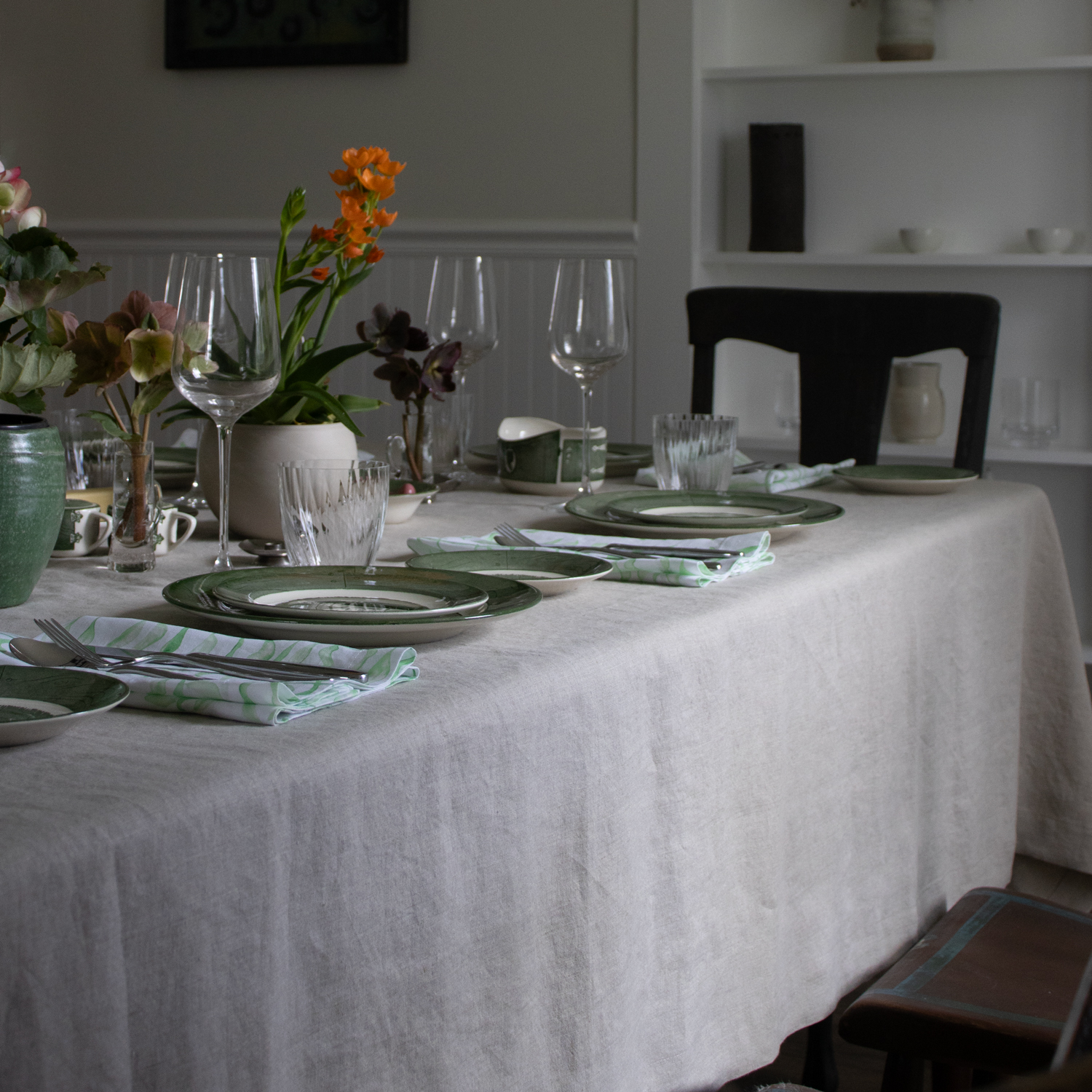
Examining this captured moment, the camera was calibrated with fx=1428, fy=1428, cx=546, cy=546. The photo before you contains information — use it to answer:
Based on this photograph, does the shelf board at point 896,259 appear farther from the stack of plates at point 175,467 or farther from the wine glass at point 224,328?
the wine glass at point 224,328

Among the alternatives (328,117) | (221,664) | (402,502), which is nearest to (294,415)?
(402,502)

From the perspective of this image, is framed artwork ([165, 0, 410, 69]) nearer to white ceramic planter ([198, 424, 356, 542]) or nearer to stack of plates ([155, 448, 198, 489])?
stack of plates ([155, 448, 198, 489])

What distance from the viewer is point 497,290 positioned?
356cm

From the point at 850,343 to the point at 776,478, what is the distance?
21.5 inches

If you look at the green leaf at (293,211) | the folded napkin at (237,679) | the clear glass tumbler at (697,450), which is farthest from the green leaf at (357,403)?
the folded napkin at (237,679)

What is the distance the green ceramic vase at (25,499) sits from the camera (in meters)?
0.97

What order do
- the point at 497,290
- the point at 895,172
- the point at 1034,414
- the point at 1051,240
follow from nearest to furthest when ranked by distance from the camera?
the point at 1051,240 → the point at 1034,414 → the point at 895,172 → the point at 497,290

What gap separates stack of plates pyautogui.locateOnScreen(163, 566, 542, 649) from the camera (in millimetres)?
863

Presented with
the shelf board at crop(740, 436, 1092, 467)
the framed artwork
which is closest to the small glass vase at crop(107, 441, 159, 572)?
the shelf board at crop(740, 436, 1092, 467)

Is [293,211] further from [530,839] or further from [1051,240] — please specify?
[1051,240]

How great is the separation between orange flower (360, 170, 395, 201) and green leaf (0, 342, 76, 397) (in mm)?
330

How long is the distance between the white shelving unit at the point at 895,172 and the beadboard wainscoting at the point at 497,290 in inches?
4.7

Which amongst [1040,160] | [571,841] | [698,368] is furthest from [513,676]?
[1040,160]

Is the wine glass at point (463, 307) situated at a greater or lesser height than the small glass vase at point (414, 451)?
greater
